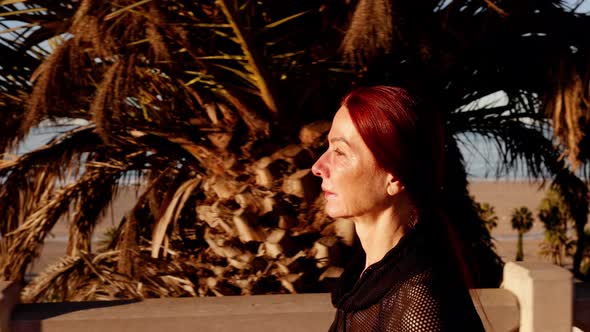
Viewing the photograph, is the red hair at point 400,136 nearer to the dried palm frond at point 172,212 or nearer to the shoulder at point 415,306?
the shoulder at point 415,306

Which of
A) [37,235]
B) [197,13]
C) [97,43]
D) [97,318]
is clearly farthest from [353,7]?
[37,235]

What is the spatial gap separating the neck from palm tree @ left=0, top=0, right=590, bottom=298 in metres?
2.11

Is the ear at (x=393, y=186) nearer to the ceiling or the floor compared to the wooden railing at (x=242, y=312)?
nearer to the ceiling

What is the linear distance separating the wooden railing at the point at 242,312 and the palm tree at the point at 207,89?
1.04 meters

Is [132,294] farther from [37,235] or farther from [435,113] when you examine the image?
[435,113]

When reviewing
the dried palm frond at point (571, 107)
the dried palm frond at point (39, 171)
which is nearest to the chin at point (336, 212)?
the dried palm frond at point (571, 107)

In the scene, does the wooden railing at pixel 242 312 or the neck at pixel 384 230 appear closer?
the neck at pixel 384 230

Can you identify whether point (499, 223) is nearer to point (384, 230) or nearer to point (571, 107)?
point (571, 107)

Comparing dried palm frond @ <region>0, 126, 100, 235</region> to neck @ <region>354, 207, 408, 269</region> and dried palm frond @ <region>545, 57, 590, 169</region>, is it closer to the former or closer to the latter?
dried palm frond @ <region>545, 57, 590, 169</region>

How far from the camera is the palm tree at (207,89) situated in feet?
12.4

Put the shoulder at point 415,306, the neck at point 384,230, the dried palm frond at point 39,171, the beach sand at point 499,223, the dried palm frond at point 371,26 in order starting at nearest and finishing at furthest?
1. the shoulder at point 415,306
2. the neck at point 384,230
3. the dried palm frond at point 371,26
4. the dried palm frond at point 39,171
5. the beach sand at point 499,223

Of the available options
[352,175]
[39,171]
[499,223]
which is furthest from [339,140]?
[499,223]

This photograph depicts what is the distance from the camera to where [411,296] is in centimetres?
127

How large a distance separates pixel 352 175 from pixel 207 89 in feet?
10.7
